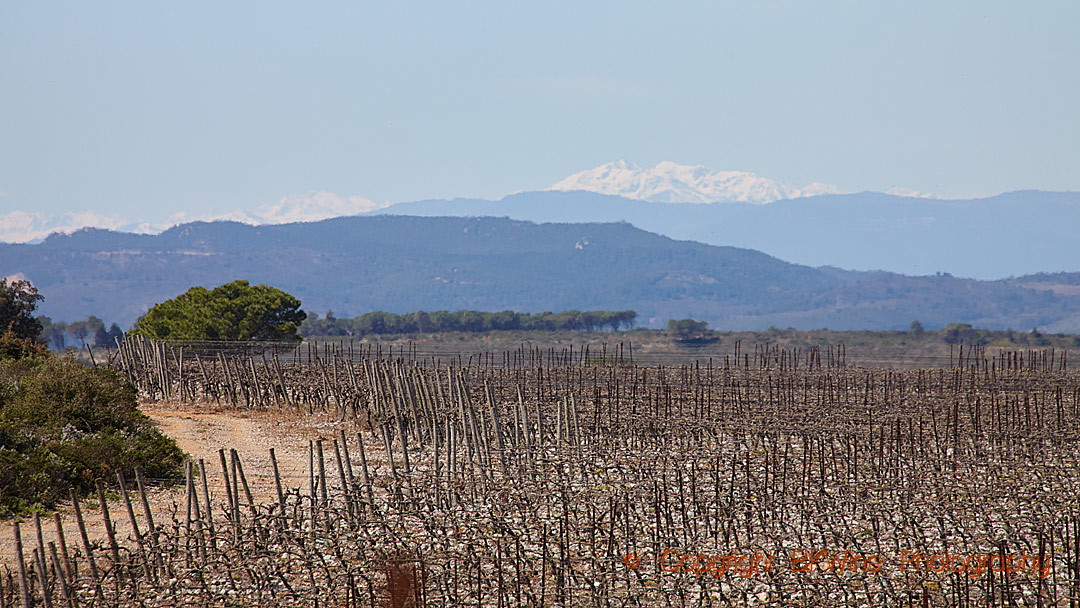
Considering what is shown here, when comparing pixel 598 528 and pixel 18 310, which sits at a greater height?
pixel 18 310

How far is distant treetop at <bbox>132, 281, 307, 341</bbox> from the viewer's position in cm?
4666

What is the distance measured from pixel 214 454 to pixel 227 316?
28718 mm

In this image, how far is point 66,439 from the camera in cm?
1714

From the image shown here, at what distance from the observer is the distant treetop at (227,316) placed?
46.7m

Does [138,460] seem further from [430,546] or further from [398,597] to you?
[398,597]

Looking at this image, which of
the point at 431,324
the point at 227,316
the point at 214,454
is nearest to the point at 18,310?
the point at 227,316

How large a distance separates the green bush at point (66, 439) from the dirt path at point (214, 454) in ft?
1.81

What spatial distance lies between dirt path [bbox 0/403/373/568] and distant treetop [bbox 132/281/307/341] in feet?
61.8

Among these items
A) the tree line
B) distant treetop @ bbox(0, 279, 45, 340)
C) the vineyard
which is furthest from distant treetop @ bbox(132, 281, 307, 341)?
the tree line

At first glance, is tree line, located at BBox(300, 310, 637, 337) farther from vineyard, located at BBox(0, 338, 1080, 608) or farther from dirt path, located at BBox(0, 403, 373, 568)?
vineyard, located at BBox(0, 338, 1080, 608)

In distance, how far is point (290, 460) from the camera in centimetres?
1928

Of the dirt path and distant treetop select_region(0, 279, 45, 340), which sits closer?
the dirt path

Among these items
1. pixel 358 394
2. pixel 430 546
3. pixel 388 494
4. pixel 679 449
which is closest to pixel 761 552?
pixel 430 546

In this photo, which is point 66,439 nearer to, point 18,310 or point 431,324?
point 18,310
